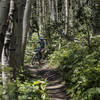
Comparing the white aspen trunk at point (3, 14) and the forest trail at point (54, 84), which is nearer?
the white aspen trunk at point (3, 14)

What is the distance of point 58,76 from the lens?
1015cm

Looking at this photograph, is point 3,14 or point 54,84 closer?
point 3,14

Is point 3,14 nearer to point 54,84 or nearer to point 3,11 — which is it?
point 3,11

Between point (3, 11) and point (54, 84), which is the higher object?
point (3, 11)

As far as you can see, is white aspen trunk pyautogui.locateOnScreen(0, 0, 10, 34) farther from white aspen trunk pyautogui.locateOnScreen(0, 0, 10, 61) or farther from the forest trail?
the forest trail

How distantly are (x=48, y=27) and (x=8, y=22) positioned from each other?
13.8 metres

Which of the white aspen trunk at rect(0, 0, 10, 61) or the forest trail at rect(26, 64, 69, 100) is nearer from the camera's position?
the white aspen trunk at rect(0, 0, 10, 61)

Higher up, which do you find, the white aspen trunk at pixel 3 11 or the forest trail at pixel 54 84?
the white aspen trunk at pixel 3 11

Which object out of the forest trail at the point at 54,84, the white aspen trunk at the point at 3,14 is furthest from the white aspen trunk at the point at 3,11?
the forest trail at the point at 54,84

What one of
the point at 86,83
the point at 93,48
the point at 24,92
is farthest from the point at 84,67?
the point at 24,92

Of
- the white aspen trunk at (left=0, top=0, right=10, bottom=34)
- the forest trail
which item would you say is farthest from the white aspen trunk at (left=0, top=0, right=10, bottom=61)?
the forest trail

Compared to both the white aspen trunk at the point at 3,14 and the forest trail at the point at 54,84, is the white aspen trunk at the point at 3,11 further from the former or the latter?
the forest trail at the point at 54,84

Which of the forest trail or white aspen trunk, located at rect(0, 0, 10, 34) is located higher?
white aspen trunk, located at rect(0, 0, 10, 34)

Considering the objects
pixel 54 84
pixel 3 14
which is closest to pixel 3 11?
pixel 3 14
